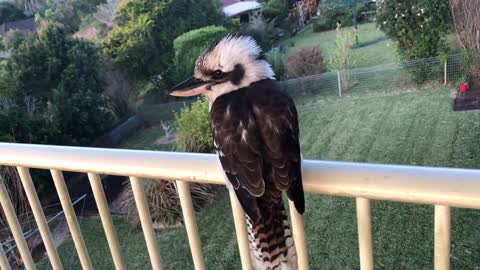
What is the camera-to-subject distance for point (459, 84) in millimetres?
6754

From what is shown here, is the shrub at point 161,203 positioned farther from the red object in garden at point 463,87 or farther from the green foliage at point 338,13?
the green foliage at point 338,13

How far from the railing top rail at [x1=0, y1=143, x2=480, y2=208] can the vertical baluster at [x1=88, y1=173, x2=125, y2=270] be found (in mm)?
51

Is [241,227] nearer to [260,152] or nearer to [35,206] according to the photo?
[260,152]

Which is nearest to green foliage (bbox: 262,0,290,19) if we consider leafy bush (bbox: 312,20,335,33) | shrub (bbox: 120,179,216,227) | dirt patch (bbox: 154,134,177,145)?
leafy bush (bbox: 312,20,335,33)

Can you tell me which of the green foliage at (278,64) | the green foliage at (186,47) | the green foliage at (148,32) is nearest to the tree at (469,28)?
the green foliage at (278,64)

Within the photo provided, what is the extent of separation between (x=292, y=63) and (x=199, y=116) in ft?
13.1

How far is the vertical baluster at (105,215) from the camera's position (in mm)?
1132

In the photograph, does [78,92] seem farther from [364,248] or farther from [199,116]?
[364,248]

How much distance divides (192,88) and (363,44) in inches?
428

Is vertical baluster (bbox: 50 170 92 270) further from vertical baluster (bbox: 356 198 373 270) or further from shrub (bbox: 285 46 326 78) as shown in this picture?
shrub (bbox: 285 46 326 78)

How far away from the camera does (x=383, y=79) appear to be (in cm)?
748

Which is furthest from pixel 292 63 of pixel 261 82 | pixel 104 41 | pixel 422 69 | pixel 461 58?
pixel 261 82

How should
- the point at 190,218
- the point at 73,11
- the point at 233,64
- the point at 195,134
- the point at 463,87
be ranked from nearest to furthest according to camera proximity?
1. the point at 190,218
2. the point at 233,64
3. the point at 195,134
4. the point at 463,87
5. the point at 73,11

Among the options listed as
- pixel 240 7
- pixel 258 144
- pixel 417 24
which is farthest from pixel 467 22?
pixel 240 7
